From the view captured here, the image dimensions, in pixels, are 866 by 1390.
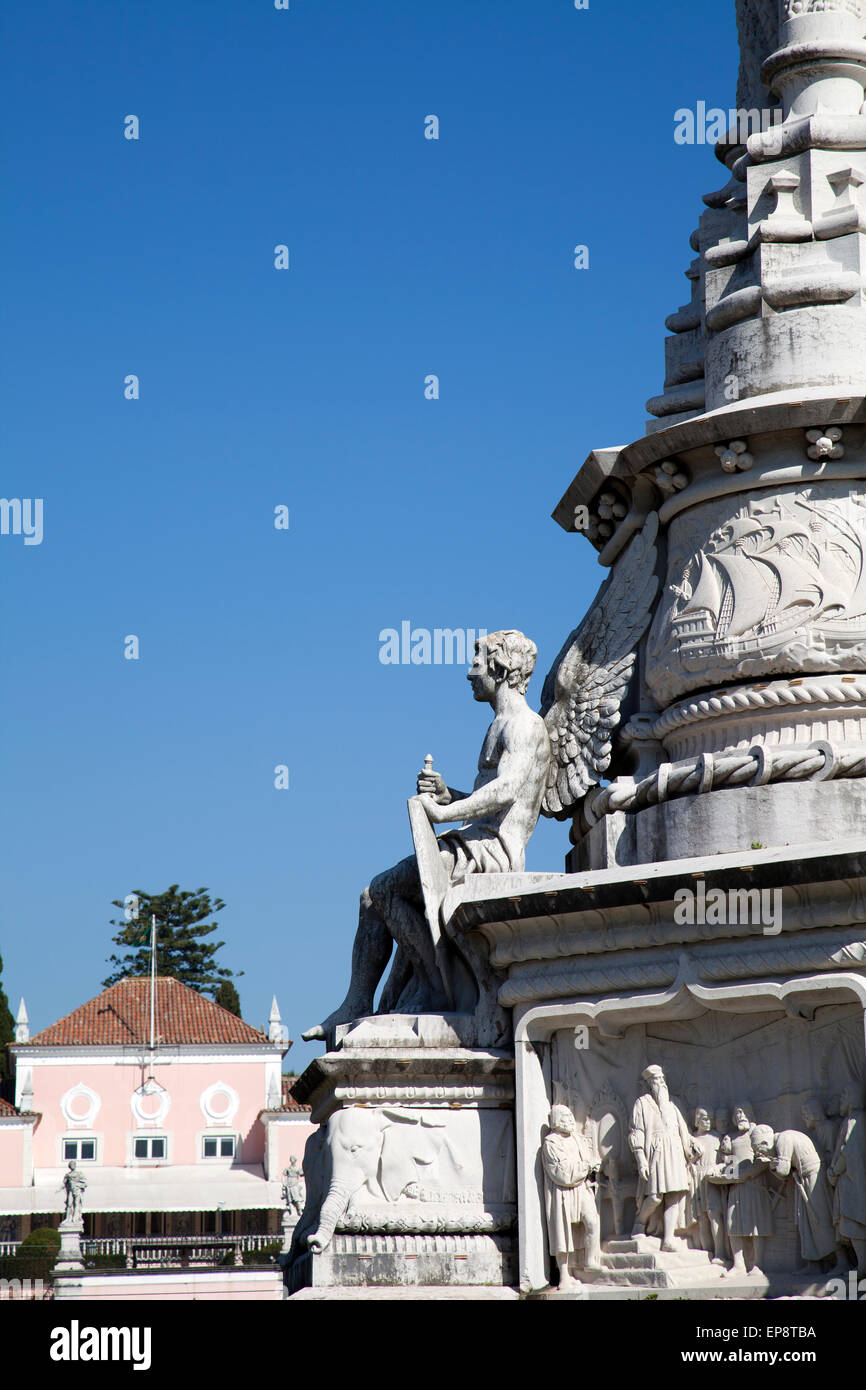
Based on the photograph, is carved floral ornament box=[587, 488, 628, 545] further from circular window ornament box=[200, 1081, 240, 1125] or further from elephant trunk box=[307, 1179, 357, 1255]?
circular window ornament box=[200, 1081, 240, 1125]

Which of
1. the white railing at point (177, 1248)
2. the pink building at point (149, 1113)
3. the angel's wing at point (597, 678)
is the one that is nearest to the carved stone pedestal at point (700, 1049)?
A: the angel's wing at point (597, 678)

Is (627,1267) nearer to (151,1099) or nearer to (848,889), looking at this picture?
(848,889)

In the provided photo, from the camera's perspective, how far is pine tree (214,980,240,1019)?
229 feet

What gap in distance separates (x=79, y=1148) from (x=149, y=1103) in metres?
2.50

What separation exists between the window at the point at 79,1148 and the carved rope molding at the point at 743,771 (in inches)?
1805

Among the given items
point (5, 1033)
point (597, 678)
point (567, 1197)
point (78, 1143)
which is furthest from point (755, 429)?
Result: point (5, 1033)

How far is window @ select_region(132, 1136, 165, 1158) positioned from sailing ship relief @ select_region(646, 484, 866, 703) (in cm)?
4552

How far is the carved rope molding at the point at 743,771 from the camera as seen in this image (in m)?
12.5

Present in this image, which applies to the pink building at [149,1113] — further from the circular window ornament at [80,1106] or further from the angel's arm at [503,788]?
the angel's arm at [503,788]

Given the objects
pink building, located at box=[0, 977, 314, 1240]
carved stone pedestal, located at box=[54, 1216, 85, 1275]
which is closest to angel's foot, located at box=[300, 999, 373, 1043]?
carved stone pedestal, located at box=[54, 1216, 85, 1275]

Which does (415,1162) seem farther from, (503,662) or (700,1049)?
(503,662)

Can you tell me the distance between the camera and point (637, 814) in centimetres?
1350
